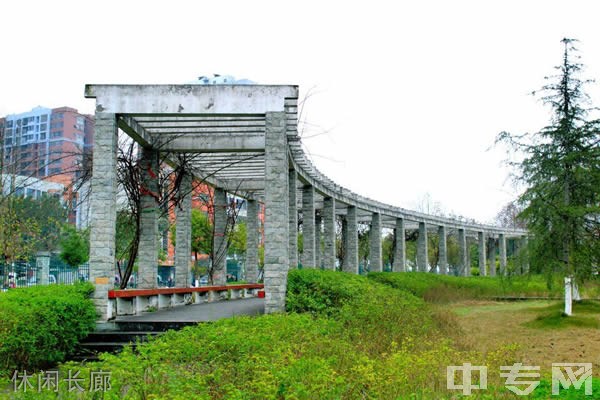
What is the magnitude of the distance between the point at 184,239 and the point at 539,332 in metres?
9.87

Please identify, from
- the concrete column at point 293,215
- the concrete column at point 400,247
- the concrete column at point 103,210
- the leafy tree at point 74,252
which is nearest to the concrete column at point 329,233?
the concrete column at point 293,215

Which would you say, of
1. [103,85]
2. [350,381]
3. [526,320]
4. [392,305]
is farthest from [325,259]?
[350,381]

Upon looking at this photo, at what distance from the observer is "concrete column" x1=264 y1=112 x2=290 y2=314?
12.0 metres

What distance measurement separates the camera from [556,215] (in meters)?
16.4

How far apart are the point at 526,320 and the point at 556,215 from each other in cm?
333

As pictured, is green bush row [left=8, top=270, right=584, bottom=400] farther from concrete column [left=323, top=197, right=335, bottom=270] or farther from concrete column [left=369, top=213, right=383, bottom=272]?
concrete column [left=369, top=213, right=383, bottom=272]

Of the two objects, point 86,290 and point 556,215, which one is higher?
point 556,215

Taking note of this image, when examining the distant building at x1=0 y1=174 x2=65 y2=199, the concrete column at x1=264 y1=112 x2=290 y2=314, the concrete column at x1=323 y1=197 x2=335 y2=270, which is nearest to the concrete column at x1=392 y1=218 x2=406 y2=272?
the concrete column at x1=323 y1=197 x2=335 y2=270

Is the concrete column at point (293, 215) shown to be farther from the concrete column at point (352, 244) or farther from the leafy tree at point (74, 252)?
the leafy tree at point (74, 252)

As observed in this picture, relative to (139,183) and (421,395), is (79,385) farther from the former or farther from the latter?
(139,183)

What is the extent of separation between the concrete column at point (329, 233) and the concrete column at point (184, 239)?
6663 mm

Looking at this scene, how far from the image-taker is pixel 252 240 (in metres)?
22.8

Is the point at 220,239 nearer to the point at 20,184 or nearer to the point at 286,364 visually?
the point at 20,184

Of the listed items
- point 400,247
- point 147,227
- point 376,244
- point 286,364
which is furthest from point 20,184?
point 400,247
